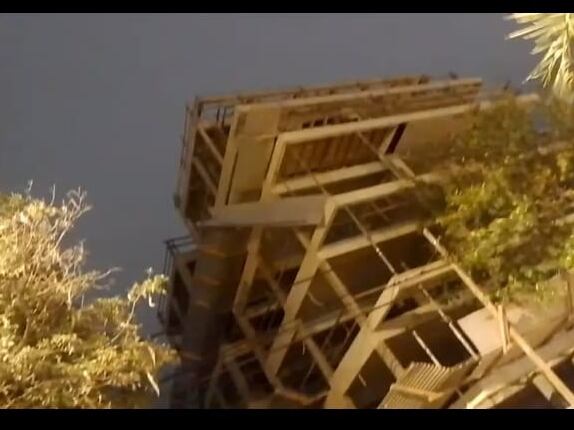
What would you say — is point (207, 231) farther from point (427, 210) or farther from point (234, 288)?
point (427, 210)

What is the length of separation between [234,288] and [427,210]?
5.51 ft

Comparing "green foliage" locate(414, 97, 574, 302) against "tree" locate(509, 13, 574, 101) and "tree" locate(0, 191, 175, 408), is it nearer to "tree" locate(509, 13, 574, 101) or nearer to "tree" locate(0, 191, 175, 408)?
"tree" locate(509, 13, 574, 101)

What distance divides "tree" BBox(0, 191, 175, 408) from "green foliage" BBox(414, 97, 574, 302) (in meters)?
1.88

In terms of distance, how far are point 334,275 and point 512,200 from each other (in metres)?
1.18

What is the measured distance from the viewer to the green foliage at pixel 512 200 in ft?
13.2

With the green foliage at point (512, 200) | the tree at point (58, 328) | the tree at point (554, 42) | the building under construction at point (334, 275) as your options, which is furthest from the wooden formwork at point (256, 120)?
the tree at point (58, 328)

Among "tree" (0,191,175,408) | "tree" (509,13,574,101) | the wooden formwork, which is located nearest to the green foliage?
"tree" (509,13,574,101)

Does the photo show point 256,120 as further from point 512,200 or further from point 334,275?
point 512,200

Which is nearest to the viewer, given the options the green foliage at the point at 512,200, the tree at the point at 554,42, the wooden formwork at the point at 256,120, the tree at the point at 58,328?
the tree at the point at 58,328

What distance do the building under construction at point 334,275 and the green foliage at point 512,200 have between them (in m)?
0.17

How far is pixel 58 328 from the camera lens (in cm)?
262

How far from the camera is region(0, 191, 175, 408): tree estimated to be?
244 centimetres

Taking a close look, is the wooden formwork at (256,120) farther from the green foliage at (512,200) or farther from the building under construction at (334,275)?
the green foliage at (512,200)

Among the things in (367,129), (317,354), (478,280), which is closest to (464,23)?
(367,129)
